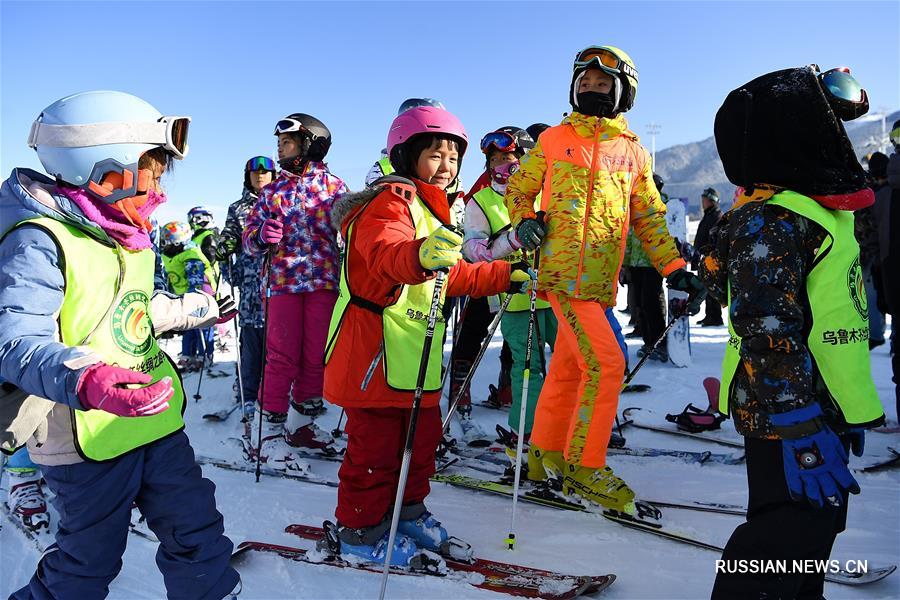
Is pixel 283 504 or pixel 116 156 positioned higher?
pixel 116 156

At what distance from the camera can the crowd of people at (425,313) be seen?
1.91m

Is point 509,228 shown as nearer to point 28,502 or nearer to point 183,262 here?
point 28,502

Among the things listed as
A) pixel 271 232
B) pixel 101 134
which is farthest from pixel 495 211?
pixel 101 134

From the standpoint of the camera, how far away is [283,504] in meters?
3.89

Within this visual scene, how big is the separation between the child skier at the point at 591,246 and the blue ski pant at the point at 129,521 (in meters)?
2.09

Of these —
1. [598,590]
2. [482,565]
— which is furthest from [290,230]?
[598,590]

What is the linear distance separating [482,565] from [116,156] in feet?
7.62

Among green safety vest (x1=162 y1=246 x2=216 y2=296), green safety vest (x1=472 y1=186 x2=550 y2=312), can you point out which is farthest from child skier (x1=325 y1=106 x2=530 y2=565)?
green safety vest (x1=162 y1=246 x2=216 y2=296)

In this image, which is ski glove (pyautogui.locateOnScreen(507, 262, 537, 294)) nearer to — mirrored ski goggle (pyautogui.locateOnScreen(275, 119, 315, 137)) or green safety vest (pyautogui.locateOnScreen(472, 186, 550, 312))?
green safety vest (pyautogui.locateOnScreen(472, 186, 550, 312))

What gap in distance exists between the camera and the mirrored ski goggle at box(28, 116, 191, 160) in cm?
199

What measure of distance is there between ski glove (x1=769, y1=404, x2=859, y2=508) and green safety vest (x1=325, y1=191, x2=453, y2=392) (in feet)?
5.06

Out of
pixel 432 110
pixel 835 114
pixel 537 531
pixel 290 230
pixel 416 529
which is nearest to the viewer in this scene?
pixel 835 114

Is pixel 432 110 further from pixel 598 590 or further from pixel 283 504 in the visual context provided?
pixel 283 504

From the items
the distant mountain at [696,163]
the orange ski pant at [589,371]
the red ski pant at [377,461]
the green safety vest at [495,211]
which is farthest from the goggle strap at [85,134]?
the distant mountain at [696,163]
